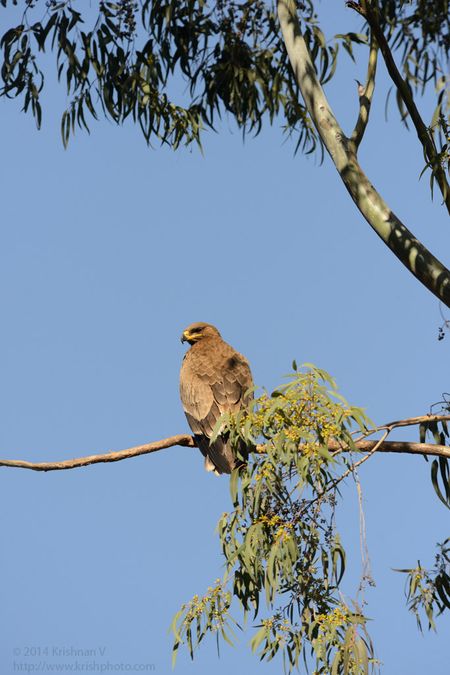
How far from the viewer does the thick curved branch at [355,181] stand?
16.1 ft

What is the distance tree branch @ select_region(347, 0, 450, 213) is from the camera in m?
5.18

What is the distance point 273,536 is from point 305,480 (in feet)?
1.34

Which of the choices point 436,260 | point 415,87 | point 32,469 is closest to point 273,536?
point 32,469

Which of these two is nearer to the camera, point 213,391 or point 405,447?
point 405,447

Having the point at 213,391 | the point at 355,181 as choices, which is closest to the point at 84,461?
the point at 213,391

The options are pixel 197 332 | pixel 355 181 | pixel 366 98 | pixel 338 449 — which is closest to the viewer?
pixel 338 449

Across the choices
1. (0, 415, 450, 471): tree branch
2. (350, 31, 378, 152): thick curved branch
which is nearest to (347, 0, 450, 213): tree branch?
(350, 31, 378, 152): thick curved branch

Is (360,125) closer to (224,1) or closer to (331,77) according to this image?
(331,77)

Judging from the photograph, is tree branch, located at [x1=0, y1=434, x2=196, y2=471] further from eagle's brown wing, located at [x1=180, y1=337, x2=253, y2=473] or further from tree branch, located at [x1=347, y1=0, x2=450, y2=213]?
tree branch, located at [x1=347, y1=0, x2=450, y2=213]

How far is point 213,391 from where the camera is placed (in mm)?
5812

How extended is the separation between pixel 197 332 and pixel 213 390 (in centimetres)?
125

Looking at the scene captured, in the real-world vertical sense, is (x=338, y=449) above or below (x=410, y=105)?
below

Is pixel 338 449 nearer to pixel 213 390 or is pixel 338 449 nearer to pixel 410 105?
pixel 213 390

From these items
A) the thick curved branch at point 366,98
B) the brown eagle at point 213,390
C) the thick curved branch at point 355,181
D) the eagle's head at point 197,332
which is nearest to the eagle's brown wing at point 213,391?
the brown eagle at point 213,390
